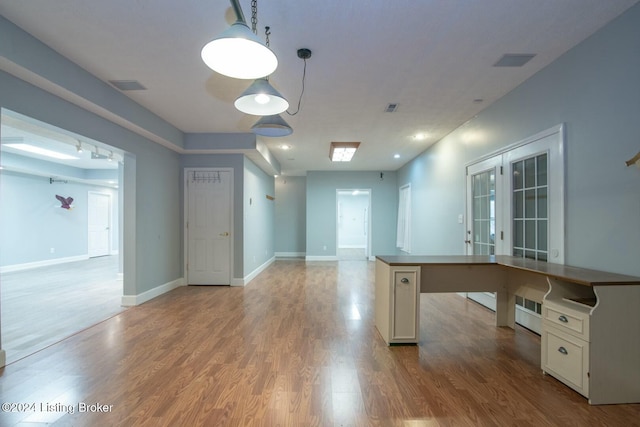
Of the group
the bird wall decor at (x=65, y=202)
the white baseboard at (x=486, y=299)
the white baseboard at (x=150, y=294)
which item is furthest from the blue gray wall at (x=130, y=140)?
the bird wall decor at (x=65, y=202)

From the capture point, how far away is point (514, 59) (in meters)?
2.73

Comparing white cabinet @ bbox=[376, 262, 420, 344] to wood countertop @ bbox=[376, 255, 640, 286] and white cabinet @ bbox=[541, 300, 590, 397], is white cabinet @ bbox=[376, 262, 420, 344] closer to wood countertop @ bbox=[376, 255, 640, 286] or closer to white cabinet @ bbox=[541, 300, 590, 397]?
wood countertop @ bbox=[376, 255, 640, 286]

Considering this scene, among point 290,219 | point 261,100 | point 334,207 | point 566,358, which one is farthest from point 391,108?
point 290,219

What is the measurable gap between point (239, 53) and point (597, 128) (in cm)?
286

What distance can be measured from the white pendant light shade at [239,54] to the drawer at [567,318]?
253cm

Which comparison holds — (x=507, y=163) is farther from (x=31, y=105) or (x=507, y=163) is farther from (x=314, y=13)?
(x=31, y=105)

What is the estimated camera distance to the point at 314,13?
2107 mm

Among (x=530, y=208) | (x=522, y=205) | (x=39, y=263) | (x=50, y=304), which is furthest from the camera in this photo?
(x=39, y=263)

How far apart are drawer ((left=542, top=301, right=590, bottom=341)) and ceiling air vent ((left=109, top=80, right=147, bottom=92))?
446 centimetres

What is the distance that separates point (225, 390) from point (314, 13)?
9.19 feet

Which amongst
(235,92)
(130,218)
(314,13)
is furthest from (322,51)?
(130,218)

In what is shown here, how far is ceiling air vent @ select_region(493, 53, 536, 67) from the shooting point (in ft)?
8.73

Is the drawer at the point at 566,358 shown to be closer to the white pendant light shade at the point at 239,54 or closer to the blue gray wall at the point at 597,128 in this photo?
the blue gray wall at the point at 597,128

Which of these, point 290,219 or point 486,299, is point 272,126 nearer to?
point 486,299
